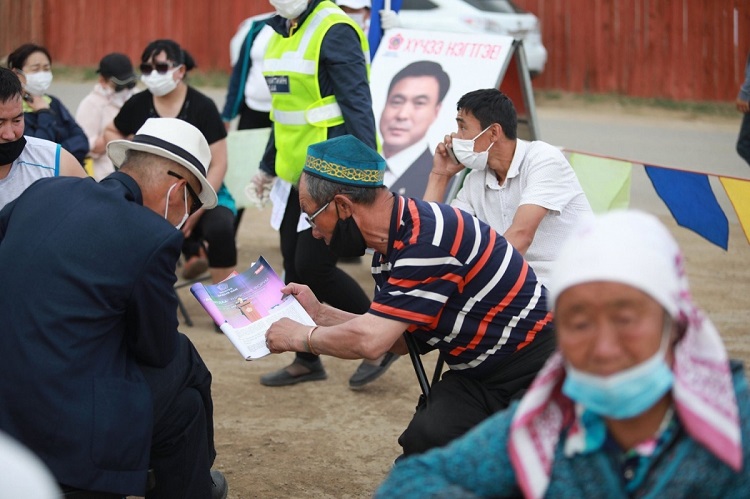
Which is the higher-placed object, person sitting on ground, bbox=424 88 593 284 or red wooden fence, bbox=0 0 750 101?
person sitting on ground, bbox=424 88 593 284

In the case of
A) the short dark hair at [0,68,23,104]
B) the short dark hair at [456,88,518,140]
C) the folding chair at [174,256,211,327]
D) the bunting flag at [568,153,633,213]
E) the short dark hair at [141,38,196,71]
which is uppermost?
the short dark hair at [0,68,23,104]

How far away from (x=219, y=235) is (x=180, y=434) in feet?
9.15

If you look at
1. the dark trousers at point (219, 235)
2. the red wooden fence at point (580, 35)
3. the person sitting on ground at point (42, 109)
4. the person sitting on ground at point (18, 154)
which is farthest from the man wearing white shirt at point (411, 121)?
the red wooden fence at point (580, 35)

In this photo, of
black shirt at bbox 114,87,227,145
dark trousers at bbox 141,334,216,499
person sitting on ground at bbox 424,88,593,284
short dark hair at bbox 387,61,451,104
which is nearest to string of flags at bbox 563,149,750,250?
person sitting on ground at bbox 424,88,593,284

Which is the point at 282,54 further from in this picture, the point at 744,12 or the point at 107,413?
the point at 744,12

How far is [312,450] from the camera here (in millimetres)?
4746

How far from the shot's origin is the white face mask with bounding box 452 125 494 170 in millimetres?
4532

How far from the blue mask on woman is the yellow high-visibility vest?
3.47 m

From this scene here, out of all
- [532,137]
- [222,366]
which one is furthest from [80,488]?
[532,137]

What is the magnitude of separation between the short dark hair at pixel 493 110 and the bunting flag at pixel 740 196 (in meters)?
1.32

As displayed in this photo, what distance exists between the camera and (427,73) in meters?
7.04

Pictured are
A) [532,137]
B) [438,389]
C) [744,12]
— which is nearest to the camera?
[438,389]

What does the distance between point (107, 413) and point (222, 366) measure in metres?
2.80

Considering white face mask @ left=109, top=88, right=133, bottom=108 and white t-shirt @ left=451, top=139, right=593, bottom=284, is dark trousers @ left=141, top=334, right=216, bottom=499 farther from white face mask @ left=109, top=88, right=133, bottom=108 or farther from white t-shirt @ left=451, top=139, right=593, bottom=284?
white face mask @ left=109, top=88, right=133, bottom=108
